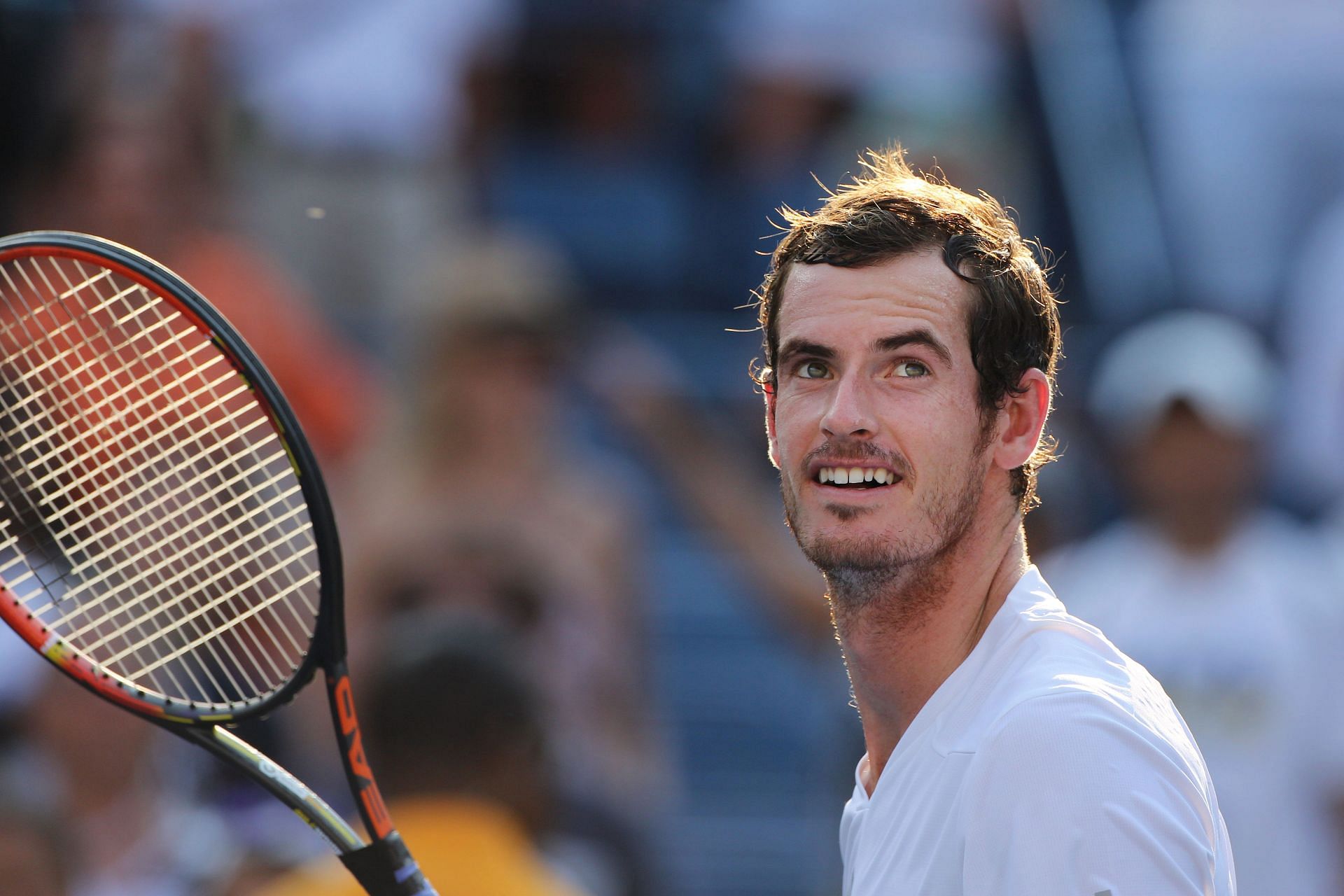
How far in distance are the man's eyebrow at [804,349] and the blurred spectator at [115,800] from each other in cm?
246

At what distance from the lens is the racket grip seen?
8.36 ft

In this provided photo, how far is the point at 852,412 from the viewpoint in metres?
2.29

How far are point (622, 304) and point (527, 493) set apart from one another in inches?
111

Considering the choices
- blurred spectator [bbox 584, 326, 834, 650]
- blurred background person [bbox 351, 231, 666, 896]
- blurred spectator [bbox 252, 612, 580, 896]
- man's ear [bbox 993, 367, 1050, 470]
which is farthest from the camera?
blurred spectator [bbox 584, 326, 834, 650]

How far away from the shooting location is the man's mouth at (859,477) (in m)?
2.32

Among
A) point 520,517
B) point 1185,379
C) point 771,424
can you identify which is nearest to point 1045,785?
point 771,424

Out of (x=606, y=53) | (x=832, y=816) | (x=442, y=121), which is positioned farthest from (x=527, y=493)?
(x=606, y=53)

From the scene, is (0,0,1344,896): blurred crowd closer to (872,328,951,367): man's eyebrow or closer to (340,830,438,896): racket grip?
(340,830,438,896): racket grip

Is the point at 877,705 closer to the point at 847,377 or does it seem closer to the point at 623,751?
the point at 847,377

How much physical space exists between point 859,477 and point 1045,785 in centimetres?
59

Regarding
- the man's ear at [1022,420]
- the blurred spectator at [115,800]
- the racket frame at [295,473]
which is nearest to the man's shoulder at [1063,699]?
the man's ear at [1022,420]

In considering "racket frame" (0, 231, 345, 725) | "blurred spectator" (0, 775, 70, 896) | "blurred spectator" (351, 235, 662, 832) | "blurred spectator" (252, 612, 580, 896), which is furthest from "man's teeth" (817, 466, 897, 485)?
"blurred spectator" (351, 235, 662, 832)

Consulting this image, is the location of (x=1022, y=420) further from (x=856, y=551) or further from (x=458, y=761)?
(x=458, y=761)

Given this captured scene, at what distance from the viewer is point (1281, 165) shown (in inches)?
342
